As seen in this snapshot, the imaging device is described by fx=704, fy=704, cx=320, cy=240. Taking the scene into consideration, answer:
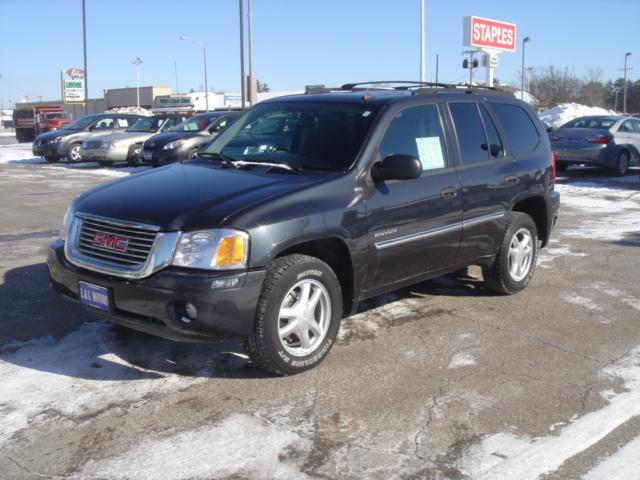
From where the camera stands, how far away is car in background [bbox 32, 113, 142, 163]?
21641mm

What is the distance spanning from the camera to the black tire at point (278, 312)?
4.16 metres

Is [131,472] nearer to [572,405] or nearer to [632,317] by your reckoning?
[572,405]

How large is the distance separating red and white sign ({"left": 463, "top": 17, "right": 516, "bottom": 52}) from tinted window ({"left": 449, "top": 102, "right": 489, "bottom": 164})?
22.6 m

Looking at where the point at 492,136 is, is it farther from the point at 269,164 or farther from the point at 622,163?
the point at 622,163

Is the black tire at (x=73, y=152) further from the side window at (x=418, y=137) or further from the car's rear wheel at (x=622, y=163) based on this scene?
the side window at (x=418, y=137)

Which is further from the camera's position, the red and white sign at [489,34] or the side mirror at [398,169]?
the red and white sign at [489,34]

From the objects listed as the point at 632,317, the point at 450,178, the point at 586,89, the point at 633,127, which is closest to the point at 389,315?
the point at 450,178

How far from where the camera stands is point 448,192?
5.38m

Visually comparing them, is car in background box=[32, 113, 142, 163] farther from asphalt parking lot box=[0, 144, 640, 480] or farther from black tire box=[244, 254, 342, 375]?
black tire box=[244, 254, 342, 375]

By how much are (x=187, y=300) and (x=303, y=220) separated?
872 millimetres

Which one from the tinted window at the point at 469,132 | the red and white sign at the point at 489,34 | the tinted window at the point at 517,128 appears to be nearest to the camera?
Result: the tinted window at the point at 469,132

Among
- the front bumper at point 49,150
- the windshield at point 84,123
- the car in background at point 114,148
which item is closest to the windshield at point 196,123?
the car in background at point 114,148

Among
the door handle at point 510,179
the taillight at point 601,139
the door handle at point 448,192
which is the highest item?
the taillight at point 601,139

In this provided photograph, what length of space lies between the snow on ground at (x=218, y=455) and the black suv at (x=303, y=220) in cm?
61
